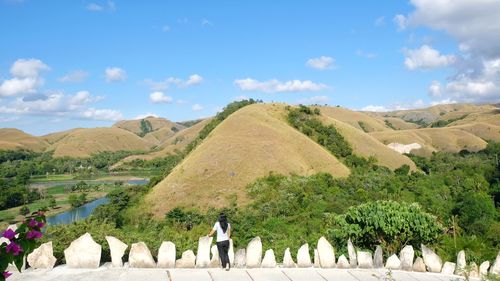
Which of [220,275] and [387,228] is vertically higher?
[220,275]

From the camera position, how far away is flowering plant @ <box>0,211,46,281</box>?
17.7ft

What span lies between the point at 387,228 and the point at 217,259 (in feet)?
27.3

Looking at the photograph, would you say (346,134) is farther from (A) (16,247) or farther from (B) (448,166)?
(A) (16,247)

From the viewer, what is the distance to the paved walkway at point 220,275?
30.1ft

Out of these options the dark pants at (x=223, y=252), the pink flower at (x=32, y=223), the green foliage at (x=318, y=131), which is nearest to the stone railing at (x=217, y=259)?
the dark pants at (x=223, y=252)

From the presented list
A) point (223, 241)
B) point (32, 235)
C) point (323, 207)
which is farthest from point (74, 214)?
point (32, 235)

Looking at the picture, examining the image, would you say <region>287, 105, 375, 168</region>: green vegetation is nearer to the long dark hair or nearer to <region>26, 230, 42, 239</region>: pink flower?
the long dark hair

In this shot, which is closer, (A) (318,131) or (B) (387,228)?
(B) (387,228)

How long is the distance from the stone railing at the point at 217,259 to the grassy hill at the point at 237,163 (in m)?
56.7

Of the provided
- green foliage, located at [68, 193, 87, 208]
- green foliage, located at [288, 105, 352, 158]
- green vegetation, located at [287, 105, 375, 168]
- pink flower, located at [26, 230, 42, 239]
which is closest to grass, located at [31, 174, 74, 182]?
green foliage, located at [68, 193, 87, 208]

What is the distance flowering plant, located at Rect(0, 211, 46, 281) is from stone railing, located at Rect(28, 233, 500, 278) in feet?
13.1

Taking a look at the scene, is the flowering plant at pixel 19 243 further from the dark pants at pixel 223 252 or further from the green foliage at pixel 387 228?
the green foliage at pixel 387 228

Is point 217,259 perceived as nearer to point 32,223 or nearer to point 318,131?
point 32,223

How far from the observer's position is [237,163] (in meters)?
78.3
